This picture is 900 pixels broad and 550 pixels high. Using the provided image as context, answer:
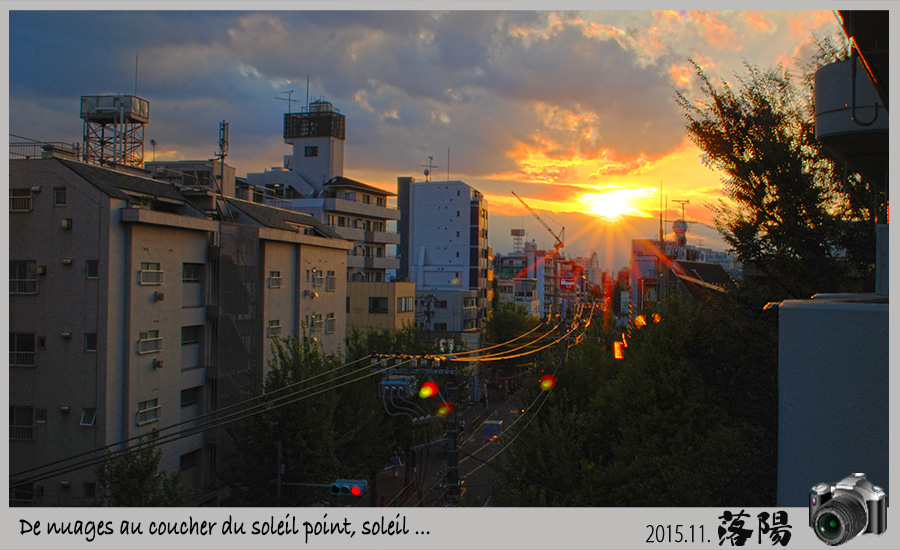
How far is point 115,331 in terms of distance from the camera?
1352cm

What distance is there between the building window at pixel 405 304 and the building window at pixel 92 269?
56.7 feet

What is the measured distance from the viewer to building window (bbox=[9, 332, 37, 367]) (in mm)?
13500

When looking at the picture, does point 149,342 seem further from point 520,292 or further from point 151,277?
point 520,292

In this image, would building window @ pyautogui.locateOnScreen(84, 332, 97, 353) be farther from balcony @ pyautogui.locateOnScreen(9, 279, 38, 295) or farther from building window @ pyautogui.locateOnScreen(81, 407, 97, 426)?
balcony @ pyautogui.locateOnScreen(9, 279, 38, 295)

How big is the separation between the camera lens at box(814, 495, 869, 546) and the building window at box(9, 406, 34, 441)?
14.8 metres

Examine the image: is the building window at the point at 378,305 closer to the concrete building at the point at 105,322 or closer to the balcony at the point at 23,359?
the concrete building at the point at 105,322

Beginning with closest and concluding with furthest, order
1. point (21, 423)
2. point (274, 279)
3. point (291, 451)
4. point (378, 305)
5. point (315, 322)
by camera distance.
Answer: point (291, 451)
point (21, 423)
point (274, 279)
point (315, 322)
point (378, 305)

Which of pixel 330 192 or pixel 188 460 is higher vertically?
pixel 330 192

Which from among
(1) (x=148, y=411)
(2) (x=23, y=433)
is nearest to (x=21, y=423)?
(2) (x=23, y=433)

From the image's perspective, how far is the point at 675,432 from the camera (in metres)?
10.0

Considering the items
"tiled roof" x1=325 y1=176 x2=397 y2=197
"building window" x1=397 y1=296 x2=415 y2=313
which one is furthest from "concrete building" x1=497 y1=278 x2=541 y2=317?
"building window" x1=397 y1=296 x2=415 y2=313

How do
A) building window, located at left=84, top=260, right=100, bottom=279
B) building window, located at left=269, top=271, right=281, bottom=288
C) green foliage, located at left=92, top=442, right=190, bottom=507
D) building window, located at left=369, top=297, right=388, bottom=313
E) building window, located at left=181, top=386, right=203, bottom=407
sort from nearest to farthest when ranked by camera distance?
green foliage, located at left=92, top=442, right=190, bottom=507, building window, located at left=84, top=260, right=100, bottom=279, building window, located at left=181, top=386, right=203, bottom=407, building window, located at left=269, top=271, right=281, bottom=288, building window, located at left=369, top=297, right=388, bottom=313

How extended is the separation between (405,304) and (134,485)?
66.4 ft

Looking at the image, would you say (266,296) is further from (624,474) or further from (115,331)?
(624,474)
